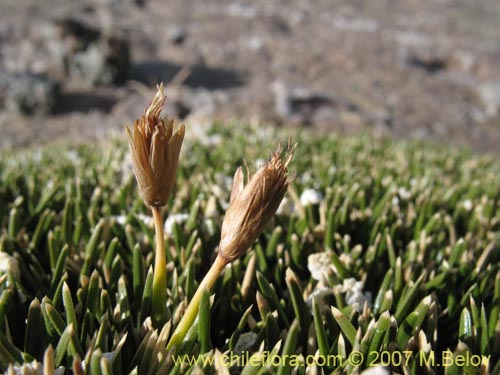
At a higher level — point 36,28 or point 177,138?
point 36,28

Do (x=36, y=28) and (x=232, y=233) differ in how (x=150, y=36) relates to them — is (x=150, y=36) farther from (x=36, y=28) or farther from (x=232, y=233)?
(x=232, y=233)

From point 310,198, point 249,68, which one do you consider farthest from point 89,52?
point 310,198

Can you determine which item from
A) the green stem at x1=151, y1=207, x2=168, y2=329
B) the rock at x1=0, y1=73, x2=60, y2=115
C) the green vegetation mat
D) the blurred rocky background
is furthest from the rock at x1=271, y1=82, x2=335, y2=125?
the green stem at x1=151, y1=207, x2=168, y2=329

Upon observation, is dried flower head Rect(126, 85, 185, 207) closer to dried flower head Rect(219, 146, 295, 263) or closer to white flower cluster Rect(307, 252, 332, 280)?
dried flower head Rect(219, 146, 295, 263)

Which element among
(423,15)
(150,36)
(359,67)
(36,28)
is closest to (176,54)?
(150,36)

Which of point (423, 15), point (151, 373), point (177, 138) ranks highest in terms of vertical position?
point (423, 15)
